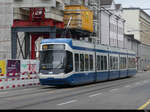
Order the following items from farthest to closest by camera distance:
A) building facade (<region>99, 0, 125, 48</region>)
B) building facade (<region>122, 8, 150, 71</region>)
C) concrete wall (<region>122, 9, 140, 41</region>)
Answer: concrete wall (<region>122, 9, 140, 41</region>) < building facade (<region>122, 8, 150, 71</region>) < building facade (<region>99, 0, 125, 48</region>)

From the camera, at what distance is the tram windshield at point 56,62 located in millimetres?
22672

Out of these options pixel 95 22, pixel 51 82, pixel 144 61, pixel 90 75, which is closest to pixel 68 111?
pixel 51 82

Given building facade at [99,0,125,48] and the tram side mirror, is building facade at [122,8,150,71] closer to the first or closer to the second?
building facade at [99,0,125,48]

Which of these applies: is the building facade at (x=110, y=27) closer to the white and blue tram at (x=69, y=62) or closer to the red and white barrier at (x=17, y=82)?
the red and white barrier at (x=17, y=82)

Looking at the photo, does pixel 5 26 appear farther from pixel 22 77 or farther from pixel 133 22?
pixel 133 22

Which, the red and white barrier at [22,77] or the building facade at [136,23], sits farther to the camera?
the building facade at [136,23]

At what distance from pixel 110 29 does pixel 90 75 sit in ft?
182

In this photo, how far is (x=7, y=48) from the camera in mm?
51438

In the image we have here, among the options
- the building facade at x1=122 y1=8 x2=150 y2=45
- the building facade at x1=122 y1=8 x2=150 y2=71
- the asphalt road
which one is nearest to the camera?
the asphalt road

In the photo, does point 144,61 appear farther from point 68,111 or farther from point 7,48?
point 68,111

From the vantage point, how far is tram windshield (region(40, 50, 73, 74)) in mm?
22672

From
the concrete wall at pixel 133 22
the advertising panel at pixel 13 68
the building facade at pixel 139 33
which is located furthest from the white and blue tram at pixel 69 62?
the concrete wall at pixel 133 22

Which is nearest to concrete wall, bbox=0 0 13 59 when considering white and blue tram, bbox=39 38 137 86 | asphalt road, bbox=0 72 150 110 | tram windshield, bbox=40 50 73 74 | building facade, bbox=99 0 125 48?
white and blue tram, bbox=39 38 137 86

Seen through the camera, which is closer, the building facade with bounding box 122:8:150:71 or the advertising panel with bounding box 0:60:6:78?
the advertising panel with bounding box 0:60:6:78
